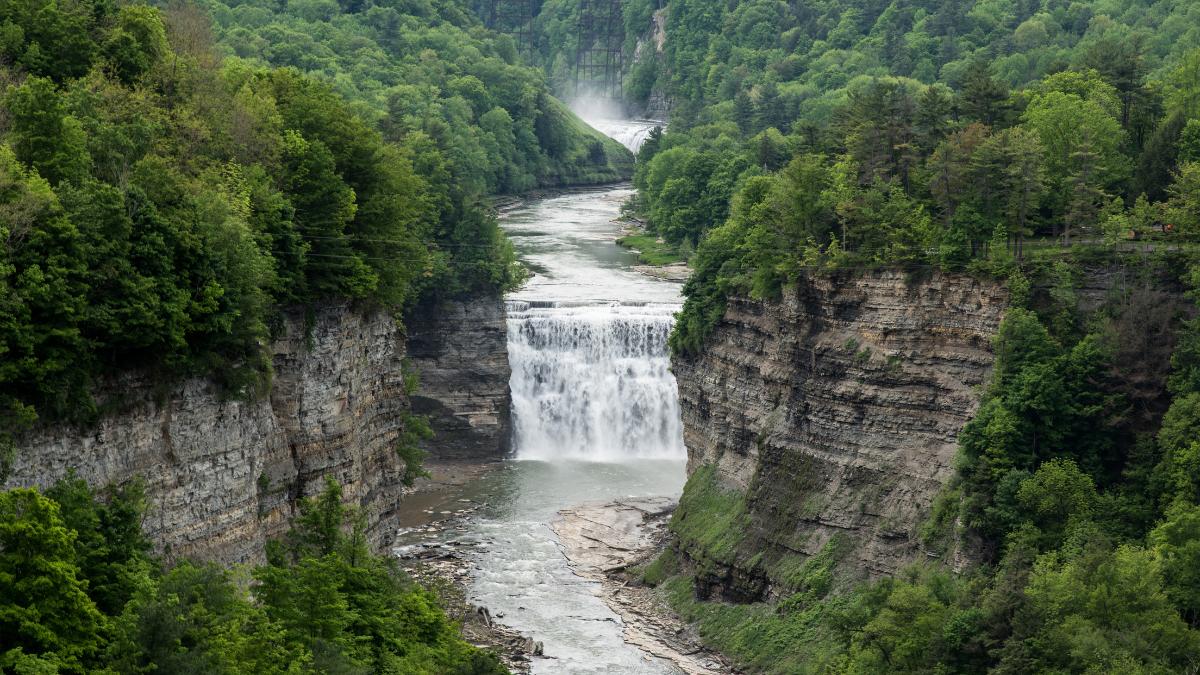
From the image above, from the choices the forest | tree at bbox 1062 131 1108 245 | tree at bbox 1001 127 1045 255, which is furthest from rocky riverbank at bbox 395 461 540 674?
tree at bbox 1062 131 1108 245

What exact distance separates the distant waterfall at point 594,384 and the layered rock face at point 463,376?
4.37ft

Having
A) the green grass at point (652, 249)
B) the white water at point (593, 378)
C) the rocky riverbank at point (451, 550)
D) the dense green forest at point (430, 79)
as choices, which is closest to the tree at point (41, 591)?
the rocky riverbank at point (451, 550)

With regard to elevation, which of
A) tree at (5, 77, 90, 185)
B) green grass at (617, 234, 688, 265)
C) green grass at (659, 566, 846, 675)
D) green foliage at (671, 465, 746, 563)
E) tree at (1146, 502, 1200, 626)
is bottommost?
green grass at (659, 566, 846, 675)

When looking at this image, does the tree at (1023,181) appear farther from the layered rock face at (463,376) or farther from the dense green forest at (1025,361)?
the layered rock face at (463,376)

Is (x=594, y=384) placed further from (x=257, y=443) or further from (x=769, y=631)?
(x=257, y=443)

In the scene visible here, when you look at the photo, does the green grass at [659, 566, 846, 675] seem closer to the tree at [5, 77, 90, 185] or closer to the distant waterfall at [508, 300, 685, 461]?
the distant waterfall at [508, 300, 685, 461]

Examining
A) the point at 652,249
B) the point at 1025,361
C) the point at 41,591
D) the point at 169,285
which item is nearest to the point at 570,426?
the point at 652,249

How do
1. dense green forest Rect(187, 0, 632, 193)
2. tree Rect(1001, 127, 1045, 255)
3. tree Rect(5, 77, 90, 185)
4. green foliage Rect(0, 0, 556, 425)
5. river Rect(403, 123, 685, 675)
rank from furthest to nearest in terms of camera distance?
dense green forest Rect(187, 0, 632, 193), river Rect(403, 123, 685, 675), tree Rect(1001, 127, 1045, 255), tree Rect(5, 77, 90, 185), green foliage Rect(0, 0, 556, 425)

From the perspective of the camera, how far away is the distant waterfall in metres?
113

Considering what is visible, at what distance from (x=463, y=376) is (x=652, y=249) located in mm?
32376

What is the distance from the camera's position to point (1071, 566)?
205 ft

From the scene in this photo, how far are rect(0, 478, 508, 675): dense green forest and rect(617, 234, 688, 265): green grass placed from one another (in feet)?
261

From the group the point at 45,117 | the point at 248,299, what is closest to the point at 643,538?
the point at 248,299

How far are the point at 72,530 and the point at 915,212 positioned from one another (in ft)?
142
